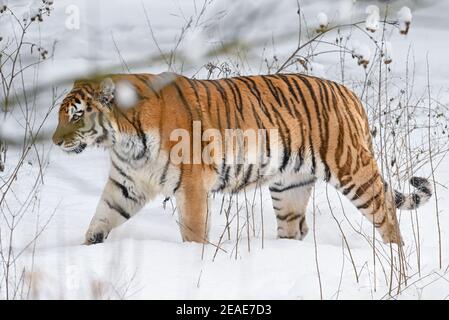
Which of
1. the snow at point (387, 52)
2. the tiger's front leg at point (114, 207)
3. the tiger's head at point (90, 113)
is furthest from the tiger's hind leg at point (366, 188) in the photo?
the tiger's head at point (90, 113)

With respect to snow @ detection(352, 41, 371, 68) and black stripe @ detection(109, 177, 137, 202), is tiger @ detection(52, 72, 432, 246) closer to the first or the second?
black stripe @ detection(109, 177, 137, 202)

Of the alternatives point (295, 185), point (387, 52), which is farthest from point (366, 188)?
point (387, 52)

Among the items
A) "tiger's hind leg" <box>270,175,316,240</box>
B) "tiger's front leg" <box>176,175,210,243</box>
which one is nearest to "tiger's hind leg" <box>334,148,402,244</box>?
"tiger's hind leg" <box>270,175,316,240</box>

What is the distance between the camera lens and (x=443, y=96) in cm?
838

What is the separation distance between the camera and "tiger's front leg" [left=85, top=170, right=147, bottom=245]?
3.82 m

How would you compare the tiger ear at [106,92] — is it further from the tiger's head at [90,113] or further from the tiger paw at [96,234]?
the tiger paw at [96,234]

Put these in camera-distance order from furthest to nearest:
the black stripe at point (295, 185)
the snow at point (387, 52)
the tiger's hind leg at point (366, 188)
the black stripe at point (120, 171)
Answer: the black stripe at point (295, 185)
the tiger's hind leg at point (366, 188)
the black stripe at point (120, 171)
the snow at point (387, 52)

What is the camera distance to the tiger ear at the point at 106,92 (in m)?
3.55

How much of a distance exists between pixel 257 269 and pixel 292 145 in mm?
1008

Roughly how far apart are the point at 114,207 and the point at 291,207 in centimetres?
106

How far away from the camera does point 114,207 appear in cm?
385

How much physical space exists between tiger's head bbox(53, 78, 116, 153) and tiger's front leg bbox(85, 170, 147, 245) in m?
0.24
